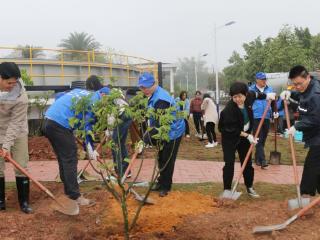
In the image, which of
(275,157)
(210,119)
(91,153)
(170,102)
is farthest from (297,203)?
(210,119)

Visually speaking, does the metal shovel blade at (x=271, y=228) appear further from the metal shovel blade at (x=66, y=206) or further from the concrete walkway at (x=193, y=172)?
the concrete walkway at (x=193, y=172)

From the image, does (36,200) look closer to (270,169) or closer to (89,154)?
(89,154)

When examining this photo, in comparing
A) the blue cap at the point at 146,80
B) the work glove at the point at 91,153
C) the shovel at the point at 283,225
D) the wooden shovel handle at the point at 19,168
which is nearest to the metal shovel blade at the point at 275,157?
the blue cap at the point at 146,80

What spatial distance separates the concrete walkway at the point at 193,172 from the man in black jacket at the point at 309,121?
224 centimetres

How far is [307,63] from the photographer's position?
3475cm

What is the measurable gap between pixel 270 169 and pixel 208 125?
4003 mm

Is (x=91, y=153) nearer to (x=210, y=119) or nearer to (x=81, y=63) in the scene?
(x=210, y=119)

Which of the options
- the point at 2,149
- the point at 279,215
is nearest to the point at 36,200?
the point at 2,149

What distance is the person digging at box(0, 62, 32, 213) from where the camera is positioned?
16.9 feet

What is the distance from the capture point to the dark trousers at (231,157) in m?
5.89

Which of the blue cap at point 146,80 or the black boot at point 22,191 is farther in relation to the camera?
the blue cap at point 146,80

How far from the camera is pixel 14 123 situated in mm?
5309

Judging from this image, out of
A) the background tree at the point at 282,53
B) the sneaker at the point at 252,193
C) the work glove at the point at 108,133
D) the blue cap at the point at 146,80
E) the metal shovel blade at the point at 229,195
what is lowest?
the sneaker at the point at 252,193

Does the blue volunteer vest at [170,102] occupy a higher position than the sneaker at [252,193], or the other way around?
the blue volunteer vest at [170,102]
